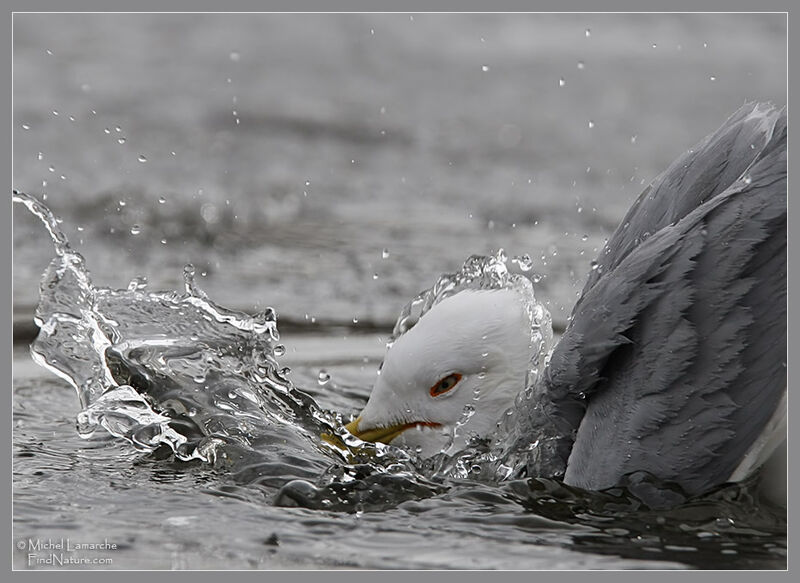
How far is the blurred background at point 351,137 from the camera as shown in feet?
24.5

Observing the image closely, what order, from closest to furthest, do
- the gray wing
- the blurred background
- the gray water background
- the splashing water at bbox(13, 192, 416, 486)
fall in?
1. the gray wing
2. the gray water background
3. the splashing water at bbox(13, 192, 416, 486)
4. the blurred background

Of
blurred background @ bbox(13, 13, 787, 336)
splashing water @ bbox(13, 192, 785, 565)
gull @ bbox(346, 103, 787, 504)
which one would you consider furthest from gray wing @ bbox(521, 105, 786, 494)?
blurred background @ bbox(13, 13, 787, 336)

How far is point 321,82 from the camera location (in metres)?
11.1

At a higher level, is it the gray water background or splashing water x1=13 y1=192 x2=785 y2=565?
the gray water background

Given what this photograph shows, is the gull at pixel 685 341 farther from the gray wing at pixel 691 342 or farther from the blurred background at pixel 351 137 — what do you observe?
the blurred background at pixel 351 137

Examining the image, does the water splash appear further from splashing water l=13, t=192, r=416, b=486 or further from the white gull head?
the white gull head

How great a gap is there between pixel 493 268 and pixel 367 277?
1.98 metres

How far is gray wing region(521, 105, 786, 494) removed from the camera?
3945 mm

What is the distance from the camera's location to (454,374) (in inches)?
192

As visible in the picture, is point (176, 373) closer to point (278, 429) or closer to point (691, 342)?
point (278, 429)

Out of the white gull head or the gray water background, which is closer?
the gray water background

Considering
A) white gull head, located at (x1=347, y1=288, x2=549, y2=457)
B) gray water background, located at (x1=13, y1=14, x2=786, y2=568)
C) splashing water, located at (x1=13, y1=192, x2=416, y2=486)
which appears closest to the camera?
gray water background, located at (x1=13, y1=14, x2=786, y2=568)

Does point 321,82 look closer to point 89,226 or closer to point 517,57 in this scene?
point 517,57

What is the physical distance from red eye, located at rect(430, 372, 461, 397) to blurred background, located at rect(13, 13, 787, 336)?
1722mm
